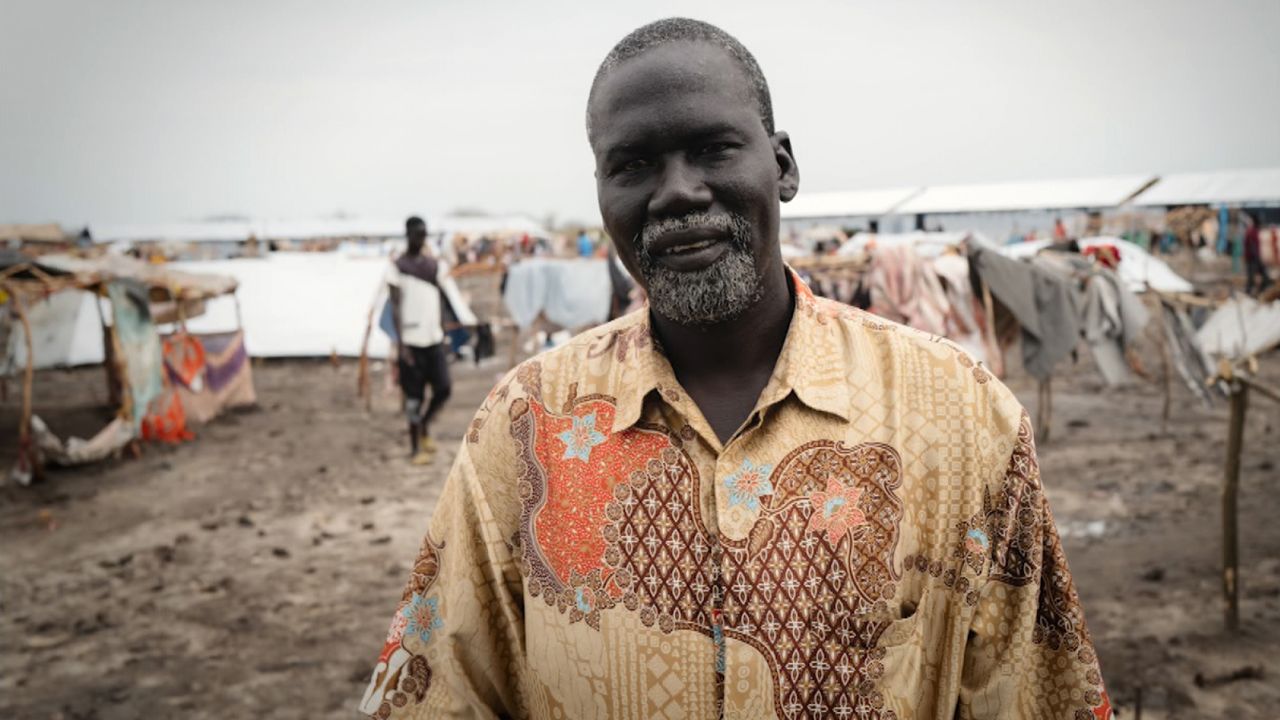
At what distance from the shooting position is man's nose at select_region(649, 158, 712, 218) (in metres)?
1.34

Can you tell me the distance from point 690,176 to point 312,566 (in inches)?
214

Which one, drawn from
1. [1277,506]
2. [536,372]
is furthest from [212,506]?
[1277,506]

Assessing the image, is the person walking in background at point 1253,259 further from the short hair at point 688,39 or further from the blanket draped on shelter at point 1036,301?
the short hair at point 688,39

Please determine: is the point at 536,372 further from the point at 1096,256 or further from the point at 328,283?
the point at 328,283

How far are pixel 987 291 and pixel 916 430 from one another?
6508mm

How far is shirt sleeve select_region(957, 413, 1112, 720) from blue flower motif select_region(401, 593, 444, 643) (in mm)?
892

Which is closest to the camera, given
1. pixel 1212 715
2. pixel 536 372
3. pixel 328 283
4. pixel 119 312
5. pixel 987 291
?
pixel 536 372

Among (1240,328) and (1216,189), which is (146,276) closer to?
(1240,328)

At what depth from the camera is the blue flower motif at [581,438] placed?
1.42m

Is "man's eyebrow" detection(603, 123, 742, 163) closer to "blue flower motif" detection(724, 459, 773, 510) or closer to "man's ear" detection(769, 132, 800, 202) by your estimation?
"man's ear" detection(769, 132, 800, 202)

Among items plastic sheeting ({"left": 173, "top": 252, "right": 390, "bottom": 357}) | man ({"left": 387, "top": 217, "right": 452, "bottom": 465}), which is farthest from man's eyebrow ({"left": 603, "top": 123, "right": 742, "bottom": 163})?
plastic sheeting ({"left": 173, "top": 252, "right": 390, "bottom": 357})

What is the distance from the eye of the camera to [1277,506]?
660 cm

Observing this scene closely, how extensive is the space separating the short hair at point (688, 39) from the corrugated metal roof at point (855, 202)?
2709 centimetres

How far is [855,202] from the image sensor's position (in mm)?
32594
